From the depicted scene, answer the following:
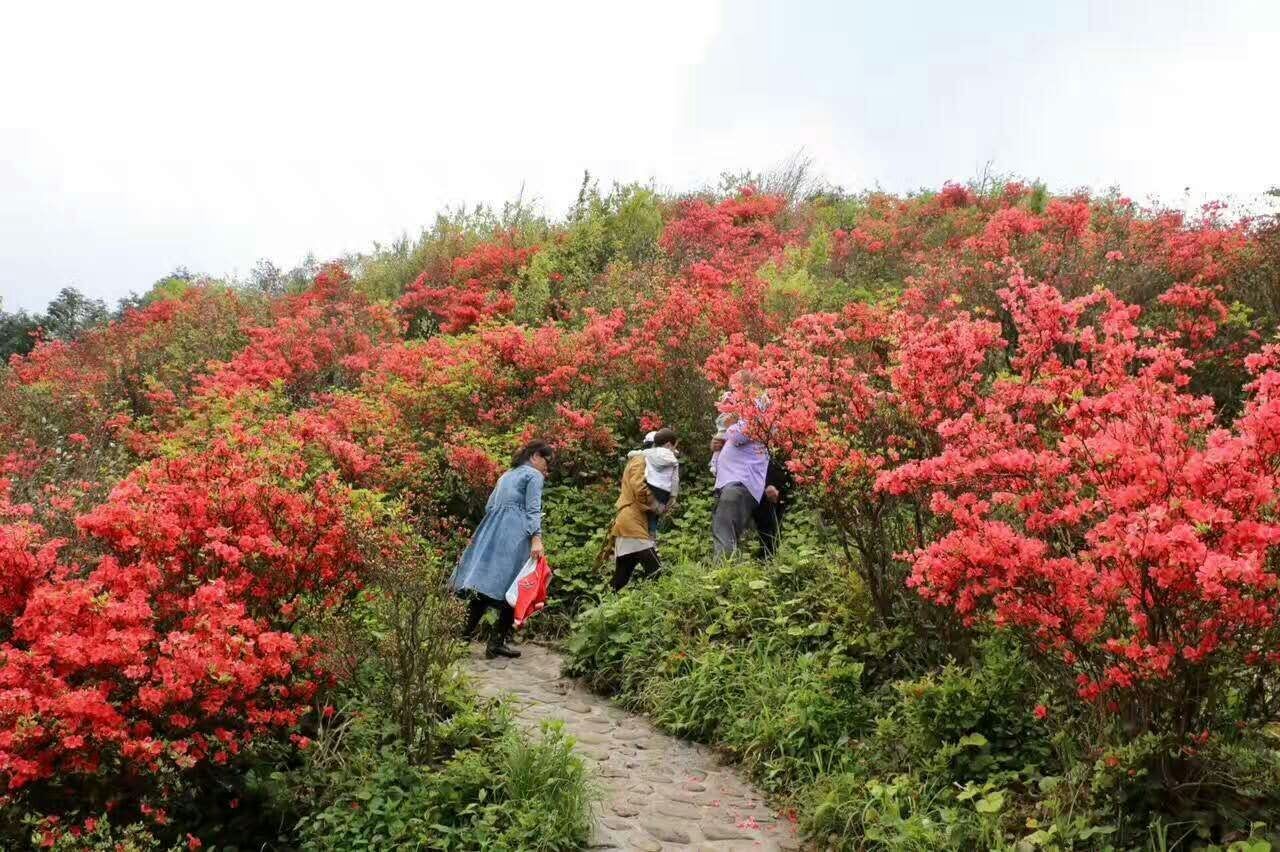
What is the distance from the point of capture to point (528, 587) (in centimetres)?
697

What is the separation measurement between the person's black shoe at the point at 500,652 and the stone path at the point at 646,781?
330 mm

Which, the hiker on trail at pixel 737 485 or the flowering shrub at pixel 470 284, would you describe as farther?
the flowering shrub at pixel 470 284

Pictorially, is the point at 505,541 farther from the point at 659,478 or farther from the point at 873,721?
the point at 873,721

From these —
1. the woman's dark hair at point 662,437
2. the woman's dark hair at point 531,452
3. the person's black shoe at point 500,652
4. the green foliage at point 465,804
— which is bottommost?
the green foliage at point 465,804

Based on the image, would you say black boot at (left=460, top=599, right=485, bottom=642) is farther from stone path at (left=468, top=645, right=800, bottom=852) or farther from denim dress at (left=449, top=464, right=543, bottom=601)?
stone path at (left=468, top=645, right=800, bottom=852)

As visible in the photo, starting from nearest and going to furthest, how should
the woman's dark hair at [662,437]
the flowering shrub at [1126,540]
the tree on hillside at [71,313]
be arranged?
the flowering shrub at [1126,540]
the woman's dark hair at [662,437]
the tree on hillside at [71,313]

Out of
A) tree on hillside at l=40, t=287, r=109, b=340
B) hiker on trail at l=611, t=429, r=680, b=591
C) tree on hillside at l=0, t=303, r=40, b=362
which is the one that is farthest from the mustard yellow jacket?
tree on hillside at l=0, t=303, r=40, b=362

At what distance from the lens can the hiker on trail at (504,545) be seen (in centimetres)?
702

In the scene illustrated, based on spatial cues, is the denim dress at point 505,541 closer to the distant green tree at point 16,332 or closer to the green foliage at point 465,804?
the green foliage at point 465,804

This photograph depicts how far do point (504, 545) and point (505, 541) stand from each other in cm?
3

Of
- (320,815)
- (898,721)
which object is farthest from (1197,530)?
(320,815)

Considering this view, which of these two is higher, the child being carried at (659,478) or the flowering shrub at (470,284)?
the flowering shrub at (470,284)

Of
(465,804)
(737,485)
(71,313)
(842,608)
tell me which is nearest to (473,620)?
(737,485)

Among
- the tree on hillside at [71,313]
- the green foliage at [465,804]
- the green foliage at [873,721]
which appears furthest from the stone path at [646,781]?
the tree on hillside at [71,313]
